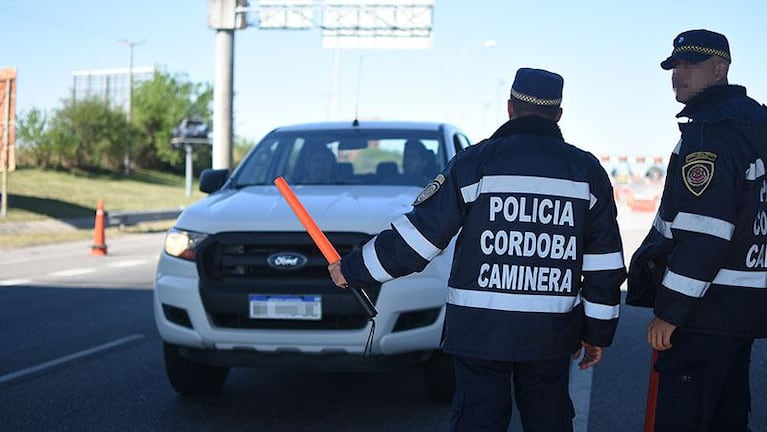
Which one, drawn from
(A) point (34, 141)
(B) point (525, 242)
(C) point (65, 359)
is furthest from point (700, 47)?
(A) point (34, 141)

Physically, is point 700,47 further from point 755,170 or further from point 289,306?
point 289,306

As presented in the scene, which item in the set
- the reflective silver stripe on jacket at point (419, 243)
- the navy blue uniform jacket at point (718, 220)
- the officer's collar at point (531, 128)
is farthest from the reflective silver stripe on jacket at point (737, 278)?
the reflective silver stripe on jacket at point (419, 243)

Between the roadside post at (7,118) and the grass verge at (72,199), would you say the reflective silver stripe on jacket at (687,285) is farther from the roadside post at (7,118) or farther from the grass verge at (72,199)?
the roadside post at (7,118)

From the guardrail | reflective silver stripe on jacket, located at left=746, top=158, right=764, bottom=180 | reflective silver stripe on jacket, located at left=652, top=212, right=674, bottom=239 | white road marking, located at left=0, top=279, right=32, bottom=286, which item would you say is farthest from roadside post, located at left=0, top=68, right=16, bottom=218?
reflective silver stripe on jacket, located at left=746, top=158, right=764, bottom=180

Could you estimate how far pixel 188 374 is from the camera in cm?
552

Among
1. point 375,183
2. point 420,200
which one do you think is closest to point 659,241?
point 420,200

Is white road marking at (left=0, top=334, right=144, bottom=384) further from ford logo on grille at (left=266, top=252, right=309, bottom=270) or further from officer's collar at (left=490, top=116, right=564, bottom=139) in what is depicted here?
officer's collar at (left=490, top=116, right=564, bottom=139)

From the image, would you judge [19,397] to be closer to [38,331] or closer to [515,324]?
[38,331]

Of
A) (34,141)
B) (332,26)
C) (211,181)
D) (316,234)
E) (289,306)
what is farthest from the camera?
(34,141)

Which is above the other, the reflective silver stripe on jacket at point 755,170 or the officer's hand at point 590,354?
the reflective silver stripe on jacket at point 755,170

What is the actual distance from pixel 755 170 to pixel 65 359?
5317 mm

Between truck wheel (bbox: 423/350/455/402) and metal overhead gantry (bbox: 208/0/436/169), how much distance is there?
58.3ft

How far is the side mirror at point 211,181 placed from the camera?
6.37 meters

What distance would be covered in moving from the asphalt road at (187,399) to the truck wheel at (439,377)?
0.25 feet
